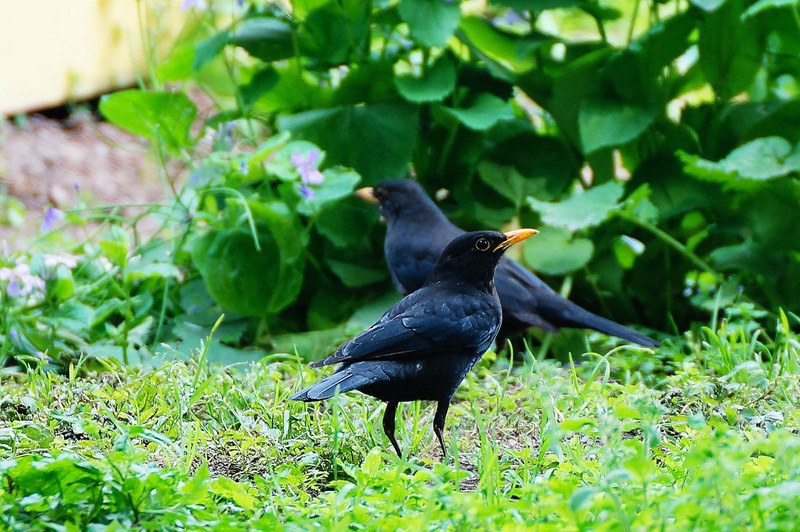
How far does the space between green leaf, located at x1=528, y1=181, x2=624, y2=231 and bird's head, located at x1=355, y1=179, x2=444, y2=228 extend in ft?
1.49

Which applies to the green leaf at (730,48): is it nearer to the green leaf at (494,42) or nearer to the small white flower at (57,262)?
the green leaf at (494,42)

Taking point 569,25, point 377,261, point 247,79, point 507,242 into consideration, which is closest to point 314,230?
point 377,261

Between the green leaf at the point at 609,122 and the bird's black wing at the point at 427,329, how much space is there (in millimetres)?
1538

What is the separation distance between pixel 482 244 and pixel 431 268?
0.97m

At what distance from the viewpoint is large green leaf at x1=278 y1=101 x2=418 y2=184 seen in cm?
487

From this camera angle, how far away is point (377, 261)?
17.0ft

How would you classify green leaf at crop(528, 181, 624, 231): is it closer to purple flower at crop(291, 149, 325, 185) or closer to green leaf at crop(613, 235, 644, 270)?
green leaf at crop(613, 235, 644, 270)

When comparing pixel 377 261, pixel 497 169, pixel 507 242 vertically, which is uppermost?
pixel 507 242

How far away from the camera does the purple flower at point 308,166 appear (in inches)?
177

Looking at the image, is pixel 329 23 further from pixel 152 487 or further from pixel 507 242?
pixel 152 487

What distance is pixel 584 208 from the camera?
4.57 meters

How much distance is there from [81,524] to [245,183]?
270cm

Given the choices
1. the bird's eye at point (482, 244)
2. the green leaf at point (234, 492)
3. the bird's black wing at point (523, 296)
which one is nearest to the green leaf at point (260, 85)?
the bird's black wing at point (523, 296)

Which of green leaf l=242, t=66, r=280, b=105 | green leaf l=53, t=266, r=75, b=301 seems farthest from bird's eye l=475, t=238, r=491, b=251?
green leaf l=242, t=66, r=280, b=105
